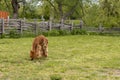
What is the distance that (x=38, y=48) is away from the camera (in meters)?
11.7

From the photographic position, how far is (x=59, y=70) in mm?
9594

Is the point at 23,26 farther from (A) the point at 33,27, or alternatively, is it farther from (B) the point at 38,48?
(B) the point at 38,48

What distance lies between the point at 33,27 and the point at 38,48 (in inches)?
635

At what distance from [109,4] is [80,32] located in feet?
19.3

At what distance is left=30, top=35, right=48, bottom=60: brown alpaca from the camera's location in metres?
11.6

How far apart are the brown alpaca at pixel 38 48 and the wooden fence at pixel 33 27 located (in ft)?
43.1

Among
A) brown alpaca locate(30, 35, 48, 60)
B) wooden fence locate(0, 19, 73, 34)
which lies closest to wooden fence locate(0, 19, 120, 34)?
wooden fence locate(0, 19, 73, 34)

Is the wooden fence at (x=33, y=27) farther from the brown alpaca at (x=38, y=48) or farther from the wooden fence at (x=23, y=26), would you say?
the brown alpaca at (x=38, y=48)

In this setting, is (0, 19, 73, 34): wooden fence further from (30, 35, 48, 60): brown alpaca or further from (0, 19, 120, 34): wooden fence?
(30, 35, 48, 60): brown alpaca

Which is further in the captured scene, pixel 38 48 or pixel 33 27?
pixel 33 27

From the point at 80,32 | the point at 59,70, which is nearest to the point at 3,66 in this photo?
the point at 59,70

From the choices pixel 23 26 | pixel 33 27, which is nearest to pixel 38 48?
pixel 23 26

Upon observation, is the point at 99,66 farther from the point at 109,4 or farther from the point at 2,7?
the point at 2,7

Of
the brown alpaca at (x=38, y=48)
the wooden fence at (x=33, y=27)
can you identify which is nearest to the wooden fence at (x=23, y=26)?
the wooden fence at (x=33, y=27)
